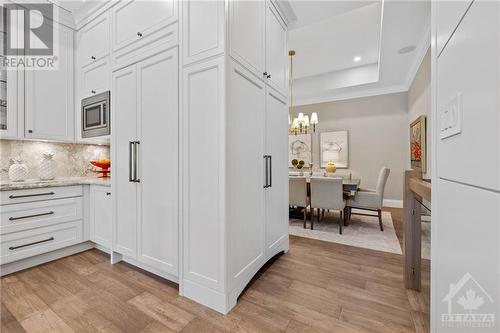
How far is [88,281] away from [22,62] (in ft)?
8.23

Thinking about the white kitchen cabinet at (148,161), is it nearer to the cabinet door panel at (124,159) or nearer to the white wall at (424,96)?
the cabinet door panel at (124,159)

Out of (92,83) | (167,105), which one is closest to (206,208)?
(167,105)

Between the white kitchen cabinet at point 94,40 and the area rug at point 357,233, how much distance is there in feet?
11.4

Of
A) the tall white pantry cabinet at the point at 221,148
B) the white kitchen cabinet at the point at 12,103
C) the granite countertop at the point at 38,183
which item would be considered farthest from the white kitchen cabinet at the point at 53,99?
the tall white pantry cabinet at the point at 221,148

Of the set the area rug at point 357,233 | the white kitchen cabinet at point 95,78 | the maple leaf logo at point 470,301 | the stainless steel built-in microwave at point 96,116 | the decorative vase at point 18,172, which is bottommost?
the area rug at point 357,233

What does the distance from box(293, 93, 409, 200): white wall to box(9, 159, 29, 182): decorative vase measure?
584cm

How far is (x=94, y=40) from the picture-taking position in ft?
8.49

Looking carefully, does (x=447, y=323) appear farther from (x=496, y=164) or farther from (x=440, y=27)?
(x=440, y=27)

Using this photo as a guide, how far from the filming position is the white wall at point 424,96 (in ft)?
11.1

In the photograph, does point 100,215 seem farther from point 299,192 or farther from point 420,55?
point 420,55

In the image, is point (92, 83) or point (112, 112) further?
point (92, 83)

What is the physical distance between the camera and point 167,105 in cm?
187

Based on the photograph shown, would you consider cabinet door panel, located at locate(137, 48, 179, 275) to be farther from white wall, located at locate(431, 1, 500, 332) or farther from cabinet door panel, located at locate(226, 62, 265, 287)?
white wall, located at locate(431, 1, 500, 332)

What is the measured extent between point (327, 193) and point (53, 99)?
3891mm
